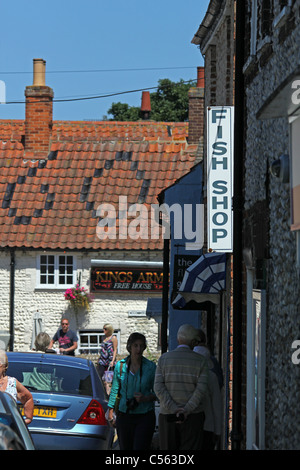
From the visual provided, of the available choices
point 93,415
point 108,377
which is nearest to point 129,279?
point 108,377

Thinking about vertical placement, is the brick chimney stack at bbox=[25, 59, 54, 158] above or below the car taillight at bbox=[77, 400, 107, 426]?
above

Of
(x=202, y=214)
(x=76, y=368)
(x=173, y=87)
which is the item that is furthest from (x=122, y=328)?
(x=173, y=87)

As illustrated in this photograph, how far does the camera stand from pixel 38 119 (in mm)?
31922

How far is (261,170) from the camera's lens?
31.3 feet

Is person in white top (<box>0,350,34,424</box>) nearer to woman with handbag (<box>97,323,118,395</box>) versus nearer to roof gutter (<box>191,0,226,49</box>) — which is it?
Answer: roof gutter (<box>191,0,226,49</box>)

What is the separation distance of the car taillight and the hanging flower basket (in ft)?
57.7

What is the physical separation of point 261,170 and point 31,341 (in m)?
20.2

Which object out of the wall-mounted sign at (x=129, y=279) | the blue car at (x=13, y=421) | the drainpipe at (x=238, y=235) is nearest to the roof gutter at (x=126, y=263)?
the wall-mounted sign at (x=129, y=279)

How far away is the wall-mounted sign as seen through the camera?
95.6 ft

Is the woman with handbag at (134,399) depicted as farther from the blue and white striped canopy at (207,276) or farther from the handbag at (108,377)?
the handbag at (108,377)

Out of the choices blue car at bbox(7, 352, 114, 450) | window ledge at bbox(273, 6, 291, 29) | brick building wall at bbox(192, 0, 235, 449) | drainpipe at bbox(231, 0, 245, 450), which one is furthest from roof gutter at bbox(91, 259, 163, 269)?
window ledge at bbox(273, 6, 291, 29)

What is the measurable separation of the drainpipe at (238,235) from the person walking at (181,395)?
613 mm

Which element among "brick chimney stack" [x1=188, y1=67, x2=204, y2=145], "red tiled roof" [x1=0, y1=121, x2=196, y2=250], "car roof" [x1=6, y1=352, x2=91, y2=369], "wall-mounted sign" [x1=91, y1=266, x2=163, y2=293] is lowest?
"car roof" [x1=6, y1=352, x2=91, y2=369]

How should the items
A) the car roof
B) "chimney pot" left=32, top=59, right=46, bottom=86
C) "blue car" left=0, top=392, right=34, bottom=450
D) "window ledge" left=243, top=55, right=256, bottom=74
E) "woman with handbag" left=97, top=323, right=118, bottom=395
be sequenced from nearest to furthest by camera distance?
"blue car" left=0, top=392, right=34, bottom=450, "window ledge" left=243, top=55, right=256, bottom=74, the car roof, "woman with handbag" left=97, top=323, right=118, bottom=395, "chimney pot" left=32, top=59, right=46, bottom=86
